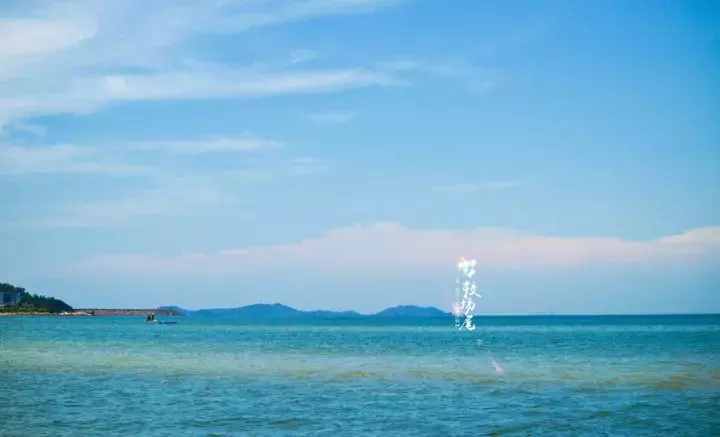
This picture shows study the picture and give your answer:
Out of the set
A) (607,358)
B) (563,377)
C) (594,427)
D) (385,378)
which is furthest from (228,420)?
(607,358)

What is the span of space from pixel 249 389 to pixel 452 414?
1315cm

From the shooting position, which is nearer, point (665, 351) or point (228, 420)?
point (228, 420)

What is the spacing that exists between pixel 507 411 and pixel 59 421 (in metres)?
18.1

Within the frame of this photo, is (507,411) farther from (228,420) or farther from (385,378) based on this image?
(385,378)

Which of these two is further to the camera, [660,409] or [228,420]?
[660,409]

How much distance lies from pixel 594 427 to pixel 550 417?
2.31 m

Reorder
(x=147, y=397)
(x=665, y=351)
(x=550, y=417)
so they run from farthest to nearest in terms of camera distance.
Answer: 1. (x=665, y=351)
2. (x=147, y=397)
3. (x=550, y=417)

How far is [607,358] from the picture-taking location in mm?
68875

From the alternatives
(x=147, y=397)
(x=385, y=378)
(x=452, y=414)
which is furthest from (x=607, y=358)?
(x=147, y=397)

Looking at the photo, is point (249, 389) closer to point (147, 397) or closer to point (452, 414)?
point (147, 397)

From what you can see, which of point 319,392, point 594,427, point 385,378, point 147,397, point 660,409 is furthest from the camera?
point 385,378

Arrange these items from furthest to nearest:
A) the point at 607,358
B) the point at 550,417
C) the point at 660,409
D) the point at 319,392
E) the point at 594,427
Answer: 1. the point at 607,358
2. the point at 319,392
3. the point at 660,409
4. the point at 550,417
5. the point at 594,427

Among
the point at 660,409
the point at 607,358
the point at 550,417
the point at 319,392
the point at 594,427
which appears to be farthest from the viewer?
the point at 607,358

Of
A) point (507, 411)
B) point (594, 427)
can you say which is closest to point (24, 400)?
point (507, 411)
